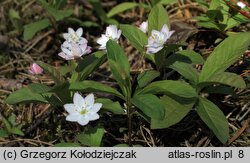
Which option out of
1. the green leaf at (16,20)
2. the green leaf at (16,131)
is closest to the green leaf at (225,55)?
the green leaf at (16,131)

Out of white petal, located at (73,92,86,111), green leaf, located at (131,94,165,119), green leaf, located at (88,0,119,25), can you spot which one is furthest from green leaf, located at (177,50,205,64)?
green leaf, located at (88,0,119,25)

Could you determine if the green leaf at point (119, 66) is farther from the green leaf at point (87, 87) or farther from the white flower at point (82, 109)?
the white flower at point (82, 109)

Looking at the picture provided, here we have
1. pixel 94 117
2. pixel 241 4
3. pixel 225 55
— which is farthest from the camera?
pixel 241 4

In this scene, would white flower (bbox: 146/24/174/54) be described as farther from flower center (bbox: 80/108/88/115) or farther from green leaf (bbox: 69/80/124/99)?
flower center (bbox: 80/108/88/115)

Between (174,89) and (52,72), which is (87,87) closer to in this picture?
(52,72)

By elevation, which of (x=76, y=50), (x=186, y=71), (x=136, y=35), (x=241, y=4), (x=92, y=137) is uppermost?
(x=241, y=4)

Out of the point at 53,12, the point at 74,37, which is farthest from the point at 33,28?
the point at 74,37
